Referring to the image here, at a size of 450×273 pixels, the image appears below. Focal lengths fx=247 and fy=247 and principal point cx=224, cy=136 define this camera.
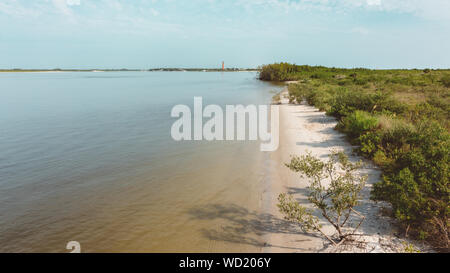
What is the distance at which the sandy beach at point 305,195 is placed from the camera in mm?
4379

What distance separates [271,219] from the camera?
5.40 m

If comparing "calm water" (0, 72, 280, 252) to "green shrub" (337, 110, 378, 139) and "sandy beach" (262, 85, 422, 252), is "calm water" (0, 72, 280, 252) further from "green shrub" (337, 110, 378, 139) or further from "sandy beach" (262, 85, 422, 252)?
"green shrub" (337, 110, 378, 139)

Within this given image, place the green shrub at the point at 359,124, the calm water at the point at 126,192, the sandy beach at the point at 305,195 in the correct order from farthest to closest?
the green shrub at the point at 359,124
the calm water at the point at 126,192
the sandy beach at the point at 305,195

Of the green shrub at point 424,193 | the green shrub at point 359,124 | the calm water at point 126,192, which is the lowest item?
the calm water at point 126,192

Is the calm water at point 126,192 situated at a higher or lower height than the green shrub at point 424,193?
lower

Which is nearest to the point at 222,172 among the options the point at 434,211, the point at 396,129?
the point at 434,211

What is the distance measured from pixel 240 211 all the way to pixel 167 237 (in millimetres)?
1775
